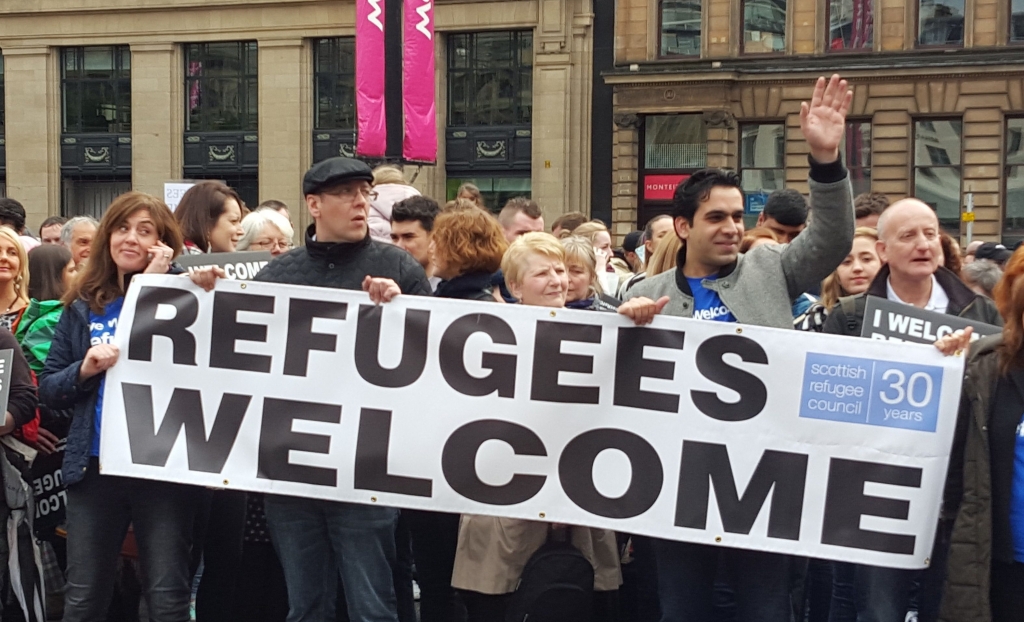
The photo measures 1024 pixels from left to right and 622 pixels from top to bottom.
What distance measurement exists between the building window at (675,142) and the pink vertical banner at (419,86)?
9.17 metres

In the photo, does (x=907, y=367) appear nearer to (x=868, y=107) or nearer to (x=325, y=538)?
(x=325, y=538)

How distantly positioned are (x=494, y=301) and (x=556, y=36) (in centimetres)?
2678

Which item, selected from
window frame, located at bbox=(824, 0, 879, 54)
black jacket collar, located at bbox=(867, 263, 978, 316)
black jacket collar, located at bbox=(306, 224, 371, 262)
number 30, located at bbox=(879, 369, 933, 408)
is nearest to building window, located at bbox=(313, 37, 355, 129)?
window frame, located at bbox=(824, 0, 879, 54)

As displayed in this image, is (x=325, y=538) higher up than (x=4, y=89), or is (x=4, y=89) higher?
(x=4, y=89)

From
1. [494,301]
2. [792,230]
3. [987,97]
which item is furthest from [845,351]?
[987,97]

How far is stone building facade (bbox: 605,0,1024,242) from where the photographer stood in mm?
28531

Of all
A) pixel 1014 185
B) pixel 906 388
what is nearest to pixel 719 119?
pixel 1014 185

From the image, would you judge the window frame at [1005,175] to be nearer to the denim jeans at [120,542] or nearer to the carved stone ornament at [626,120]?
the carved stone ornament at [626,120]

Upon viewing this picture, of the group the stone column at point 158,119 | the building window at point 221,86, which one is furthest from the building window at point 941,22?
the stone column at point 158,119

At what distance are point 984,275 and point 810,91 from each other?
75.5 feet

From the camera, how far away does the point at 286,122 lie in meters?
34.1

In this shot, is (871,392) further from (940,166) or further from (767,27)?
(767,27)

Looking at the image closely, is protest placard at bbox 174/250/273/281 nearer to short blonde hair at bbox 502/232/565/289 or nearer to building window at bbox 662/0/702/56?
short blonde hair at bbox 502/232/565/289

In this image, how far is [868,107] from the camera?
29250mm
